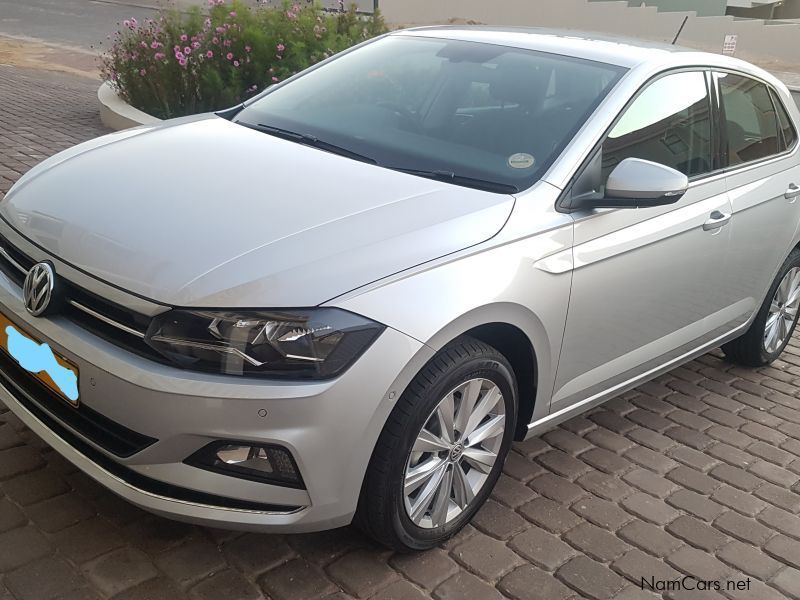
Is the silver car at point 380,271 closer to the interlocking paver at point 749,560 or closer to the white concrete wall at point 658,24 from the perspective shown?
the interlocking paver at point 749,560

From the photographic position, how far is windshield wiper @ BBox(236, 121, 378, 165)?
334 cm

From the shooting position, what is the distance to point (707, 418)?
171 inches

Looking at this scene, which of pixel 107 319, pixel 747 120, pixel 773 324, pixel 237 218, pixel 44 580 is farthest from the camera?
pixel 773 324

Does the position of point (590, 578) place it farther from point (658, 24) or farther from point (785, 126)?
point (658, 24)

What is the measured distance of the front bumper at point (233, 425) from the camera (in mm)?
2344

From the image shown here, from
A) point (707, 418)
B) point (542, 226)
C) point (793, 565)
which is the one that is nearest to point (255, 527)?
point (542, 226)

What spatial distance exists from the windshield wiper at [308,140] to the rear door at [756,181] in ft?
5.98

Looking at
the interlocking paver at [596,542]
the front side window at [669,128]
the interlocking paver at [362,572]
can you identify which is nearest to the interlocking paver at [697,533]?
the interlocking paver at [596,542]

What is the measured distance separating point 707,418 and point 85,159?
323cm

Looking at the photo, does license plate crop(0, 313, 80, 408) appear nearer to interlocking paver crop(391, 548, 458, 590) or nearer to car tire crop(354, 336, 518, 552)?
car tire crop(354, 336, 518, 552)

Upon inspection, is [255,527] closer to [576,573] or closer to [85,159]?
[576,573]

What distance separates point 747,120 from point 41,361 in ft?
11.5

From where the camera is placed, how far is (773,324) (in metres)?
4.89

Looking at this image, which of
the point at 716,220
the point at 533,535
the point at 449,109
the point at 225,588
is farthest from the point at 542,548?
the point at 449,109
